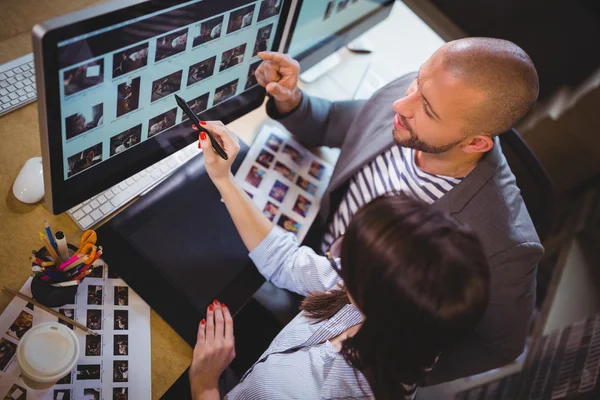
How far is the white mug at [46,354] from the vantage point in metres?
0.75

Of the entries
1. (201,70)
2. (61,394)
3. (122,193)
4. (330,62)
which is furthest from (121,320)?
(330,62)

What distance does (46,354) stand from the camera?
775mm

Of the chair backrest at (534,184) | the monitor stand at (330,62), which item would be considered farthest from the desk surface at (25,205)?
the chair backrest at (534,184)

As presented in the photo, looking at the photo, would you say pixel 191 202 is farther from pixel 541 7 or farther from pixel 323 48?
pixel 541 7

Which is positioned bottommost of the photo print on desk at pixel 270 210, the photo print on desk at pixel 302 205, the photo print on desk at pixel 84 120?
the photo print on desk at pixel 302 205

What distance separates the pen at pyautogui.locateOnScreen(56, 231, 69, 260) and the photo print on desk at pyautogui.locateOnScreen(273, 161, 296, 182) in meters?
0.57

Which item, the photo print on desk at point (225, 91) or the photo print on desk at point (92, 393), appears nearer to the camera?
the photo print on desk at point (92, 393)

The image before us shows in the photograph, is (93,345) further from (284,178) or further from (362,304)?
(284,178)

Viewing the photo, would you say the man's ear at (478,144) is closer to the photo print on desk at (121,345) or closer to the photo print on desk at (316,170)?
the photo print on desk at (316,170)

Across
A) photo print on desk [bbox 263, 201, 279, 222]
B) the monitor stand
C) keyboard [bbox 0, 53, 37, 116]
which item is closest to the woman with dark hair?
photo print on desk [bbox 263, 201, 279, 222]

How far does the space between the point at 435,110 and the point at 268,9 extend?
47 cm

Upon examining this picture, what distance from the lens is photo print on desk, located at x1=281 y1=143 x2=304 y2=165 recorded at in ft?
4.30

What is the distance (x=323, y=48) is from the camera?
135 cm

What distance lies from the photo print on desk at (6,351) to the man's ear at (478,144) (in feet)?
3.47
